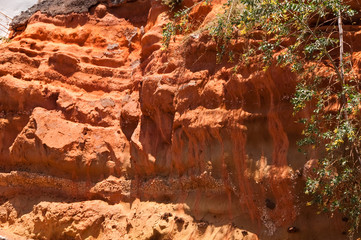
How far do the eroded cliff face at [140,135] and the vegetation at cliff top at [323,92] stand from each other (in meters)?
0.35

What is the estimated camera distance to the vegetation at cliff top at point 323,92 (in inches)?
202

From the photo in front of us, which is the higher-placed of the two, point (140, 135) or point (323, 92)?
point (323, 92)

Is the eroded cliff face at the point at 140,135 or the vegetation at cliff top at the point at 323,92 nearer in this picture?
the vegetation at cliff top at the point at 323,92

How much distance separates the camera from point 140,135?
8.57 m

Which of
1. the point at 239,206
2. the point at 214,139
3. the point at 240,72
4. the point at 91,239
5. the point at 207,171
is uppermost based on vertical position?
the point at 240,72

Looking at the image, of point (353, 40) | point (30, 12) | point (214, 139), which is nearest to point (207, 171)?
point (214, 139)

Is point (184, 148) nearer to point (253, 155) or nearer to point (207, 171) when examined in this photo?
point (207, 171)

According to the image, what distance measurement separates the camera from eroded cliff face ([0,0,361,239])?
667 cm

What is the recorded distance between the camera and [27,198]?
9.29 m

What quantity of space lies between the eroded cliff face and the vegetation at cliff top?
35 centimetres

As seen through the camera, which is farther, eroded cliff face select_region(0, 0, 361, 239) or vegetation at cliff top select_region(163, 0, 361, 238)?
eroded cliff face select_region(0, 0, 361, 239)

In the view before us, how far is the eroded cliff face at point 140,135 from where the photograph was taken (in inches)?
263

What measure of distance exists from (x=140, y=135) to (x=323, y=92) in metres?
3.67

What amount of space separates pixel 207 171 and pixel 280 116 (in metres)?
1.43
